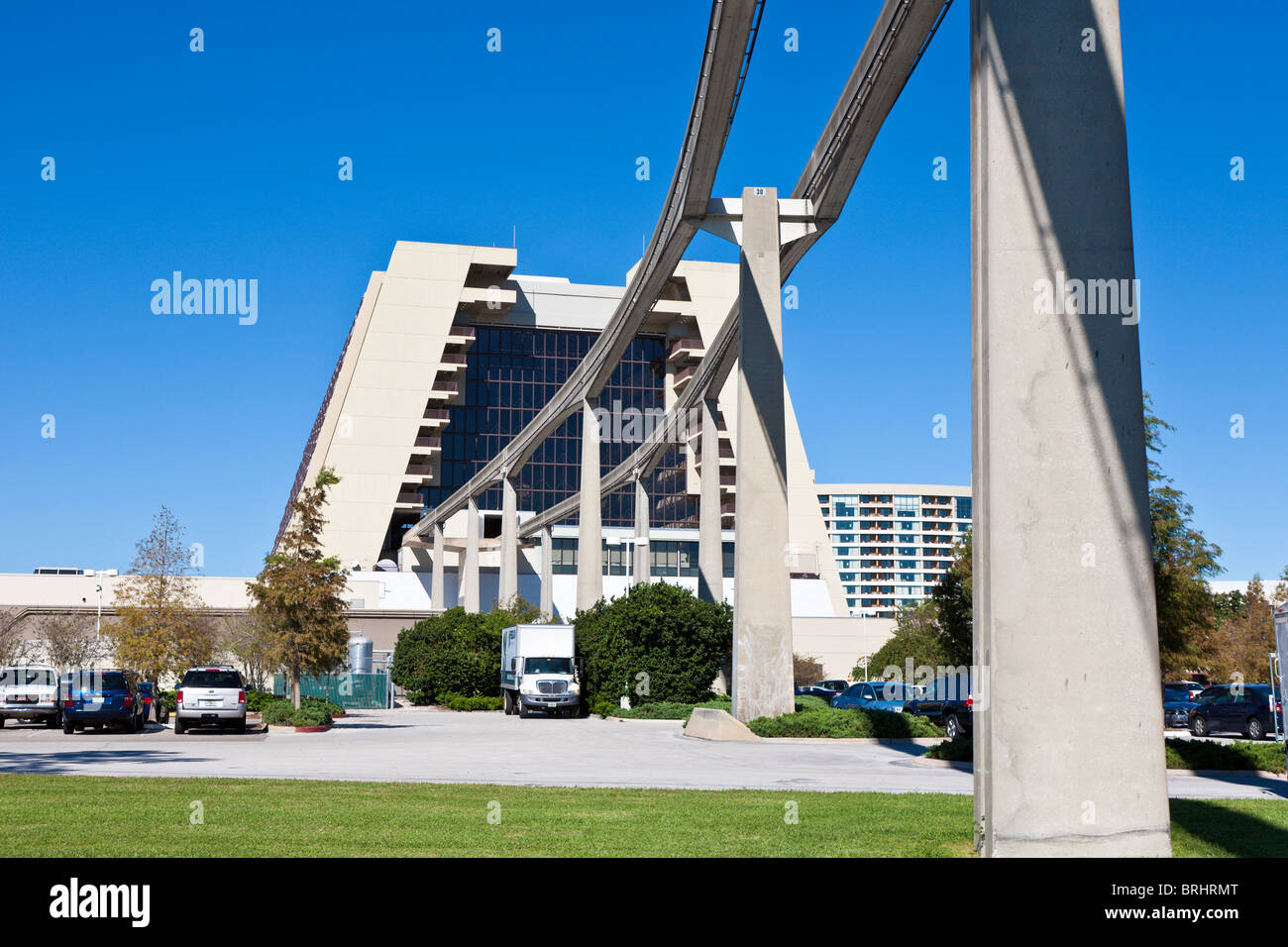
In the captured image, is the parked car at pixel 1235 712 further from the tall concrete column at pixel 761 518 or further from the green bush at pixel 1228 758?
the tall concrete column at pixel 761 518

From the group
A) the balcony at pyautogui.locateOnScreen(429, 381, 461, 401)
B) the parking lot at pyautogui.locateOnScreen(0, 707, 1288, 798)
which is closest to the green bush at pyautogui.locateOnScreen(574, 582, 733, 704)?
the parking lot at pyautogui.locateOnScreen(0, 707, 1288, 798)

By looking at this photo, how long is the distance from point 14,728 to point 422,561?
56.5 m

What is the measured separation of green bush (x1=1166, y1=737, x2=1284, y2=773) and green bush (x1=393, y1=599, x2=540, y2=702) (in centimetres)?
3529

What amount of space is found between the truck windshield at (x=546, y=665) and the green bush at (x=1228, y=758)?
25.3 m

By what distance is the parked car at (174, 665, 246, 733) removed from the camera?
101ft

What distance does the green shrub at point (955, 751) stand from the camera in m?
22.4

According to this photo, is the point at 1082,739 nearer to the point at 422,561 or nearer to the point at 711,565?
the point at 711,565

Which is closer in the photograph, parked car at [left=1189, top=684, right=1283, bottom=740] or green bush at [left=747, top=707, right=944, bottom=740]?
green bush at [left=747, top=707, right=944, bottom=740]

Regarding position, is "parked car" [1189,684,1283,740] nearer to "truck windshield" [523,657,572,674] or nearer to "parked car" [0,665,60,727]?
"truck windshield" [523,657,572,674]

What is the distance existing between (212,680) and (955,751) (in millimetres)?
19976

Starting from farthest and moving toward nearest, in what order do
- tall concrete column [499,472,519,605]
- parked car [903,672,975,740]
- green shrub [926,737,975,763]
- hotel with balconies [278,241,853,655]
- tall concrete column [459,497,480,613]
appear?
hotel with balconies [278,241,853,655]
tall concrete column [459,497,480,613]
tall concrete column [499,472,519,605]
parked car [903,672,975,740]
green shrub [926,737,975,763]

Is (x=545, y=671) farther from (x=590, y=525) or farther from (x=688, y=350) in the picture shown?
(x=688, y=350)

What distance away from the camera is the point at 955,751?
74.0 feet
